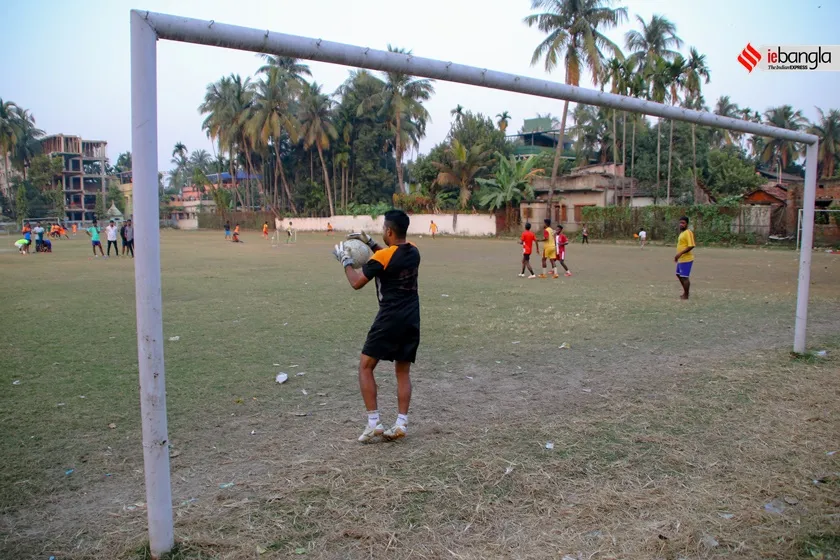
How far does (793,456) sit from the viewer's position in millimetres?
4172

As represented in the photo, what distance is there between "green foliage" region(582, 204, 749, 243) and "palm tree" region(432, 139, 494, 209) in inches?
435

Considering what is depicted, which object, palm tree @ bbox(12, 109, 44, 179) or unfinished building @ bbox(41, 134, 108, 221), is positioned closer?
palm tree @ bbox(12, 109, 44, 179)

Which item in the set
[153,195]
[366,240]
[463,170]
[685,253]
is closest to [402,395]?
[366,240]

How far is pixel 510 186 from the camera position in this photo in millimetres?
41281

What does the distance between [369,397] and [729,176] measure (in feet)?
152

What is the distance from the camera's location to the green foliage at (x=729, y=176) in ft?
142

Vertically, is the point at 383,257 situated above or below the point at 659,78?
below

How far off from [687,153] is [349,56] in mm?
50478

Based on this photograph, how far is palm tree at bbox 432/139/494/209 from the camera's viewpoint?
1780 inches

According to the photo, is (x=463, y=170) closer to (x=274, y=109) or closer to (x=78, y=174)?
(x=274, y=109)

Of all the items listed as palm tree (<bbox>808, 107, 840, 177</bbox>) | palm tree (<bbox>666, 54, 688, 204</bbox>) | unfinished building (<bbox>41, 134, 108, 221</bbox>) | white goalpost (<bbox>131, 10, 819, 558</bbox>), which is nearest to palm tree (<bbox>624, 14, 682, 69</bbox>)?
palm tree (<bbox>666, 54, 688, 204</bbox>)

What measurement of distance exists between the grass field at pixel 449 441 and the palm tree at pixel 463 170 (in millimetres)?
36301

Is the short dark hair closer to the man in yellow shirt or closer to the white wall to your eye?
the man in yellow shirt

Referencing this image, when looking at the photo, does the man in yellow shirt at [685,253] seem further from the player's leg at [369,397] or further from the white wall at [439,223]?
the white wall at [439,223]
